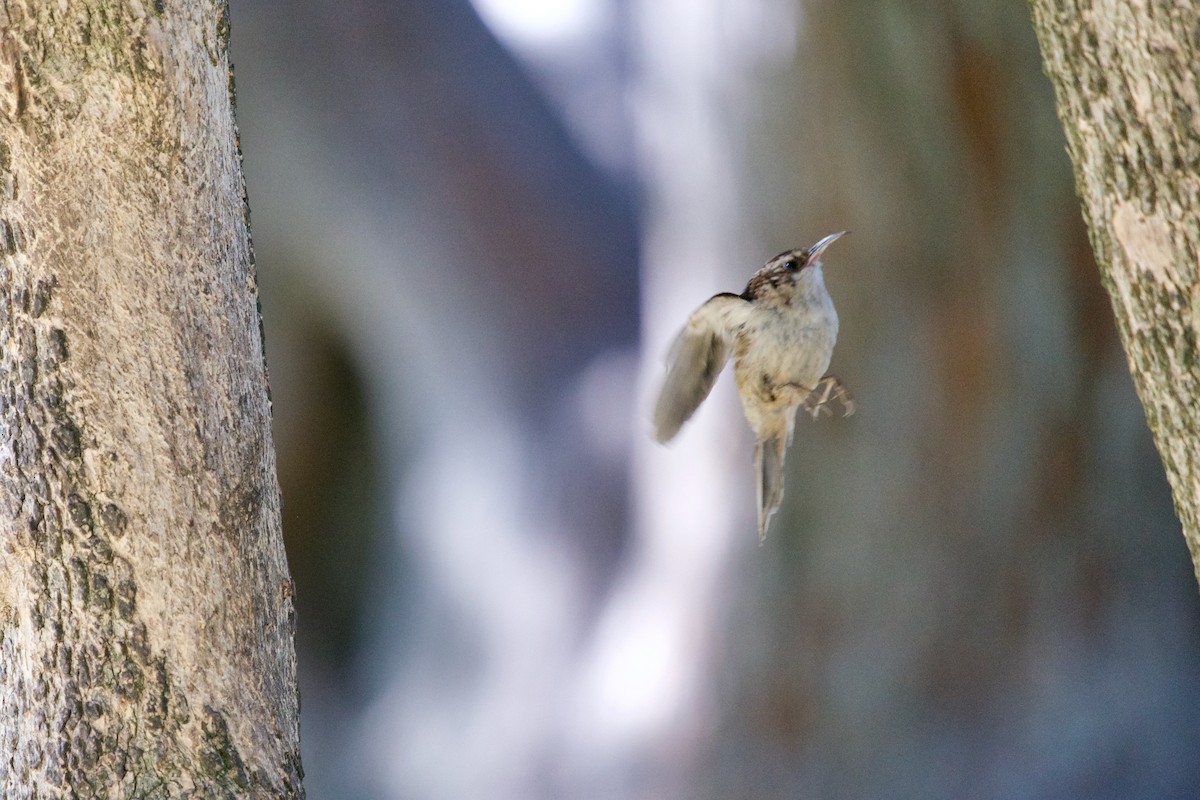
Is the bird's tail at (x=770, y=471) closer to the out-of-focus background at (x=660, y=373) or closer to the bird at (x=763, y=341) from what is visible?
the bird at (x=763, y=341)

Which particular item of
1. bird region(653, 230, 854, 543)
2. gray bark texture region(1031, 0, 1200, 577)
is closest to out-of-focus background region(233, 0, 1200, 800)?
bird region(653, 230, 854, 543)

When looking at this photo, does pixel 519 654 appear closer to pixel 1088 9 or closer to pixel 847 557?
pixel 847 557

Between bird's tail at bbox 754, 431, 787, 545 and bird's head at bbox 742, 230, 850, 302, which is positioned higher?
bird's head at bbox 742, 230, 850, 302

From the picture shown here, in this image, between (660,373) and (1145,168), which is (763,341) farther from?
(660,373)

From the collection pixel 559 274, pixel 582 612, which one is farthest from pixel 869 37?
pixel 582 612

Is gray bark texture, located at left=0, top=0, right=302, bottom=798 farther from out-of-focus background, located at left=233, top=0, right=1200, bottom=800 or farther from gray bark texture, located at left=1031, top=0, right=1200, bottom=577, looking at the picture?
out-of-focus background, located at left=233, top=0, right=1200, bottom=800

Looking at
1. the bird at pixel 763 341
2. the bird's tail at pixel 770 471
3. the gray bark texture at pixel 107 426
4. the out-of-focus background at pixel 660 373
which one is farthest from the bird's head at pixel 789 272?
the out-of-focus background at pixel 660 373

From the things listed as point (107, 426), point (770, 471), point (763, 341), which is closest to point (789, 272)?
point (763, 341)
